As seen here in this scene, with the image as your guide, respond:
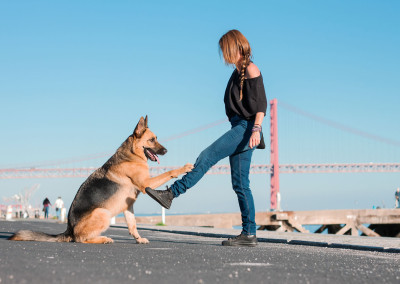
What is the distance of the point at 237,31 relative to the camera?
5.83m

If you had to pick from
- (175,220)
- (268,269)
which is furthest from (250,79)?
(175,220)

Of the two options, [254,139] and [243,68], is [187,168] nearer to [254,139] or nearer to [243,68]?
[254,139]

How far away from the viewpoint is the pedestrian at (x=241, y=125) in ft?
18.3

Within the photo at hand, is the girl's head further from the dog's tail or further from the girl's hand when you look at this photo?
the dog's tail

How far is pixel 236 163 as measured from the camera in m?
5.77

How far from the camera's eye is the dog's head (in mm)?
5730

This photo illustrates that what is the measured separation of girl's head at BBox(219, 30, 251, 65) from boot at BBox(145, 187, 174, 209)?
56.5 inches

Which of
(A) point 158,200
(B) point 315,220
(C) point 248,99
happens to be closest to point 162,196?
(A) point 158,200

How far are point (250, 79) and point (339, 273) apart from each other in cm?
268

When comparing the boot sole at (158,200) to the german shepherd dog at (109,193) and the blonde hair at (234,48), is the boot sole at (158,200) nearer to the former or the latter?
the german shepherd dog at (109,193)

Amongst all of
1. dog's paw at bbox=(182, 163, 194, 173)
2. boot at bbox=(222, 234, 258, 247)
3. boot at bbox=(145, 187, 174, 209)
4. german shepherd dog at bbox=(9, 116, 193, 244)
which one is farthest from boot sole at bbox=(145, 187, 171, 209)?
boot at bbox=(222, 234, 258, 247)

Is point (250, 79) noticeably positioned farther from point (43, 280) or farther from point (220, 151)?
point (43, 280)

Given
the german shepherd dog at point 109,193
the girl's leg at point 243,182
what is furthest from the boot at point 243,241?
the german shepherd dog at point 109,193

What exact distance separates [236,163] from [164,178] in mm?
751
